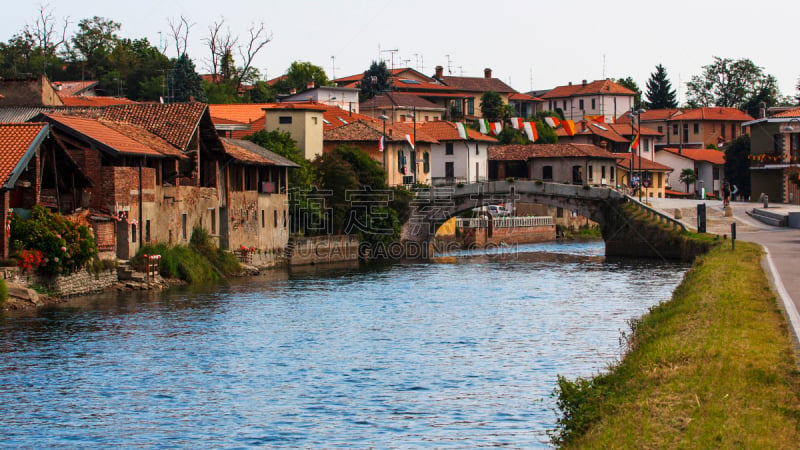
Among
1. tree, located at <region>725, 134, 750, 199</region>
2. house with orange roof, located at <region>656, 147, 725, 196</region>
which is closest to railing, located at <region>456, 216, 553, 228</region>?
tree, located at <region>725, 134, 750, 199</region>

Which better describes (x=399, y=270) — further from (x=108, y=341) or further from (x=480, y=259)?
(x=108, y=341)

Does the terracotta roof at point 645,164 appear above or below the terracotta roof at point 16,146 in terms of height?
above

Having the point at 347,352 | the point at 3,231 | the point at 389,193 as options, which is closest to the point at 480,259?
the point at 389,193

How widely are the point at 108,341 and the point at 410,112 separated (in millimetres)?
97808

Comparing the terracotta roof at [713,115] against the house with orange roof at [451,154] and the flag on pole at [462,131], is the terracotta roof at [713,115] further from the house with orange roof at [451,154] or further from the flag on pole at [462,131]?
the flag on pole at [462,131]

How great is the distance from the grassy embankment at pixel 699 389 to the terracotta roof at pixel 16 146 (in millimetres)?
23865

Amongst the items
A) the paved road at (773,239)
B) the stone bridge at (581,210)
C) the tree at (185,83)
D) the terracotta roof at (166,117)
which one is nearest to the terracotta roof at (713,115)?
the paved road at (773,239)

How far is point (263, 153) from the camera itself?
6662 cm

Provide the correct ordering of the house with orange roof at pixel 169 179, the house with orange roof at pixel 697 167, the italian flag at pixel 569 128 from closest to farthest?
the house with orange roof at pixel 169 179
the house with orange roof at pixel 697 167
the italian flag at pixel 569 128

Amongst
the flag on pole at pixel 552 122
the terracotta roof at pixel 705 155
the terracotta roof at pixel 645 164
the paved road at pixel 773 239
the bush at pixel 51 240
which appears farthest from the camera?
the flag on pole at pixel 552 122

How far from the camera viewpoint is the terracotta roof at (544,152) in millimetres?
101875

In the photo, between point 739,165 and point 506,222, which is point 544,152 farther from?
point 739,165

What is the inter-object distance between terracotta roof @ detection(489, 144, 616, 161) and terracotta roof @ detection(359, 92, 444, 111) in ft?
60.9

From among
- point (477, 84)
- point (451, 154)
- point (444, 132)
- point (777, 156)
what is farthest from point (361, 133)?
point (477, 84)
